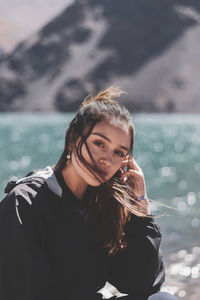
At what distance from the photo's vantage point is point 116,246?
282 centimetres

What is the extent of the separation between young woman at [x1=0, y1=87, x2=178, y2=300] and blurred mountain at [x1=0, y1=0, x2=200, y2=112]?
10843 centimetres

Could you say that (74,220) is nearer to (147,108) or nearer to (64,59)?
(147,108)

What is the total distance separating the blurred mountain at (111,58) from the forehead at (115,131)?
109 metres

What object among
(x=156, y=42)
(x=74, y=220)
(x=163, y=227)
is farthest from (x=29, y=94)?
Result: (x=74, y=220)

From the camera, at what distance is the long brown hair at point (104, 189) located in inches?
101

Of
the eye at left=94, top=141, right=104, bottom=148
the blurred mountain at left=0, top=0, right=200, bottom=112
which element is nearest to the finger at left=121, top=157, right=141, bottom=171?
the eye at left=94, top=141, right=104, bottom=148

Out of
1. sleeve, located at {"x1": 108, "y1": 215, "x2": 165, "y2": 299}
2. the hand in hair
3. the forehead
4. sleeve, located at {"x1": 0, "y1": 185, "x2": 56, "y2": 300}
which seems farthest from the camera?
the hand in hair

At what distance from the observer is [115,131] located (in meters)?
2.61

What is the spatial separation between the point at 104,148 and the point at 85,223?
46cm

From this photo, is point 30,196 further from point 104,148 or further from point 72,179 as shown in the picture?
point 104,148

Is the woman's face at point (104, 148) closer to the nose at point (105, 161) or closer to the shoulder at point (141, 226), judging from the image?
the nose at point (105, 161)

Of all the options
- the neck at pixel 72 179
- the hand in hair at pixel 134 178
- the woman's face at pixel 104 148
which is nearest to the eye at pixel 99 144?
the woman's face at pixel 104 148

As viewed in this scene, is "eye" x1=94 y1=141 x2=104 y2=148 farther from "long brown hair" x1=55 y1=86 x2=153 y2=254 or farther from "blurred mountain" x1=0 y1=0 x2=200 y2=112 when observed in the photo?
"blurred mountain" x1=0 y1=0 x2=200 y2=112

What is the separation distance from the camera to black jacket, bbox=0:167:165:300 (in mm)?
2168
